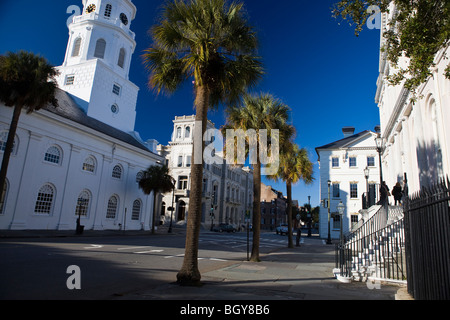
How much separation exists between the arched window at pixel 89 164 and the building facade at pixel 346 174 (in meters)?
29.9

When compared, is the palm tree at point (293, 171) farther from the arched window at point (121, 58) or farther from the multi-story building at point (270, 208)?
the multi-story building at point (270, 208)

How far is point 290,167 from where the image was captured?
25.0m

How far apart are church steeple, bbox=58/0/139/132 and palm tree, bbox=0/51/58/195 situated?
16880 mm

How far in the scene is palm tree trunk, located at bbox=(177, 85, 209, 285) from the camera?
7.65 metres

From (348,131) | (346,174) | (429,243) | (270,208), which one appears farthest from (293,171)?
(270,208)

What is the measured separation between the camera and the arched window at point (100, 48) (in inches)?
1599

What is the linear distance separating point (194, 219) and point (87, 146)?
27.2 metres

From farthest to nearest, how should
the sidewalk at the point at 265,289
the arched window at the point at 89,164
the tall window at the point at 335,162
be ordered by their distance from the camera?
the tall window at the point at 335,162
the arched window at the point at 89,164
the sidewalk at the point at 265,289

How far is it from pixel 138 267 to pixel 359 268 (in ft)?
24.9

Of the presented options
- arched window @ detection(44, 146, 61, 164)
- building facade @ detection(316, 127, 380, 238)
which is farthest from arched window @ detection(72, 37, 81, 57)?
building facade @ detection(316, 127, 380, 238)

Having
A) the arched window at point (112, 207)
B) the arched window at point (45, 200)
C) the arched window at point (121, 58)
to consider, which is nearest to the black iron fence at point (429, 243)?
the arched window at point (45, 200)

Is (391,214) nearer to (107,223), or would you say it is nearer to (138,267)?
(138,267)

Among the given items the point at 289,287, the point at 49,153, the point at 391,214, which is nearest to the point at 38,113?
the point at 49,153

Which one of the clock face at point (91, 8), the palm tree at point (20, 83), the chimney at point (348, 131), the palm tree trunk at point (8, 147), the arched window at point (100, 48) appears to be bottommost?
the palm tree trunk at point (8, 147)
